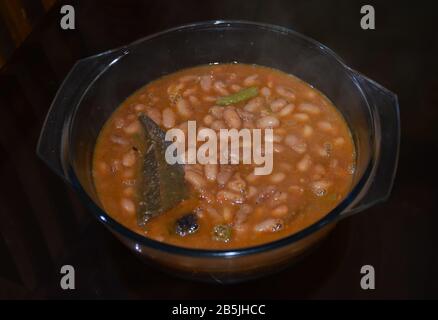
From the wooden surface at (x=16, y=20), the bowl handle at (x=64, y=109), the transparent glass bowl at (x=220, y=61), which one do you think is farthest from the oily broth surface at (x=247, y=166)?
the wooden surface at (x=16, y=20)

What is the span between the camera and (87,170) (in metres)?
1.72

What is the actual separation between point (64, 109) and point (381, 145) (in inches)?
34.2

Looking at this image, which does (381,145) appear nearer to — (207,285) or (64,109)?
(207,285)

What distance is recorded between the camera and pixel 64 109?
5.37ft

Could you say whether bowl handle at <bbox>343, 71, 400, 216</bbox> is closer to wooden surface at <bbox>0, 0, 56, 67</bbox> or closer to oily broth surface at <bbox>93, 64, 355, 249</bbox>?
oily broth surface at <bbox>93, 64, 355, 249</bbox>

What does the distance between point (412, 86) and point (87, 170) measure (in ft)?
3.74

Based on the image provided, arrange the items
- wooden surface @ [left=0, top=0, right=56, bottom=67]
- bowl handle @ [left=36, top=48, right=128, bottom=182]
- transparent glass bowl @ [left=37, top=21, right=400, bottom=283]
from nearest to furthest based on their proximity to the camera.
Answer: transparent glass bowl @ [left=37, top=21, right=400, bottom=283] → bowl handle @ [left=36, top=48, right=128, bottom=182] → wooden surface @ [left=0, top=0, right=56, bottom=67]

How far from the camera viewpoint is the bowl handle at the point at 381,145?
1435 millimetres

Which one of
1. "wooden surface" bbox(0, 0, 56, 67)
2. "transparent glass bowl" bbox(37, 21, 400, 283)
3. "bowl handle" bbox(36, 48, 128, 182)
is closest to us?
"transparent glass bowl" bbox(37, 21, 400, 283)

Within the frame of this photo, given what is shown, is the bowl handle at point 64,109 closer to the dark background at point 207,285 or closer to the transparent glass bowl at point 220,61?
the transparent glass bowl at point 220,61

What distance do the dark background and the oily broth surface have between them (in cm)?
11

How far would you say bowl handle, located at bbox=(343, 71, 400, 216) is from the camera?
143 centimetres

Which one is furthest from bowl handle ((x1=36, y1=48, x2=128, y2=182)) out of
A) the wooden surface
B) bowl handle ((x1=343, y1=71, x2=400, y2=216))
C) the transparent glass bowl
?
bowl handle ((x1=343, y1=71, x2=400, y2=216))

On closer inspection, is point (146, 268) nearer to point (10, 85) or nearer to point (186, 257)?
point (186, 257)
